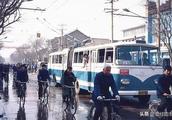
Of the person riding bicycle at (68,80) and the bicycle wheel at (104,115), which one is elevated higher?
the person riding bicycle at (68,80)

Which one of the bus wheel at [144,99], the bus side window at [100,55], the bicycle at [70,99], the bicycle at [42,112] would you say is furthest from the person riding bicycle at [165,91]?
the bus side window at [100,55]

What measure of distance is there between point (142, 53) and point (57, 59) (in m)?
15.0

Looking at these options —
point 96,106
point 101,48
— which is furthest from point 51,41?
point 96,106

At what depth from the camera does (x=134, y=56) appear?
1728cm

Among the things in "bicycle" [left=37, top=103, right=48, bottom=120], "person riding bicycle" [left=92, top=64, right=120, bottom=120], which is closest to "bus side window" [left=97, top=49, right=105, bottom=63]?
"bicycle" [left=37, top=103, right=48, bottom=120]

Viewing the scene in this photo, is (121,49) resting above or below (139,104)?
above

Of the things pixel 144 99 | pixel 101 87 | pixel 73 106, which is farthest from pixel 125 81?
pixel 101 87

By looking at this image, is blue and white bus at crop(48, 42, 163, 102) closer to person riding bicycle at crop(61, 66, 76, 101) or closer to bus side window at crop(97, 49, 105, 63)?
bus side window at crop(97, 49, 105, 63)

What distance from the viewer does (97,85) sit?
948 centimetres

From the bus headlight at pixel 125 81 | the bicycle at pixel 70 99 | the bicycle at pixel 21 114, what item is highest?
the bus headlight at pixel 125 81

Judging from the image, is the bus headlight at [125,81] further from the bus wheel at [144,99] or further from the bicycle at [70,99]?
the bicycle at [70,99]

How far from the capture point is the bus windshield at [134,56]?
17.1 metres

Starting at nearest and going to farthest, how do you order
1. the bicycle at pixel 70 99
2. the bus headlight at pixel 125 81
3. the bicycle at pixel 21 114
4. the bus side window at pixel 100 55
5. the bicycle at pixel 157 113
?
1. the bicycle at pixel 157 113
2. the bicycle at pixel 21 114
3. the bicycle at pixel 70 99
4. the bus headlight at pixel 125 81
5. the bus side window at pixel 100 55

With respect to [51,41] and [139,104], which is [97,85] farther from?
[51,41]
